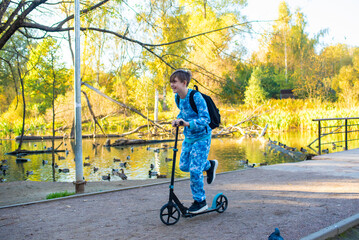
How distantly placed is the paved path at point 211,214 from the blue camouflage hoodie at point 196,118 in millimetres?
1079

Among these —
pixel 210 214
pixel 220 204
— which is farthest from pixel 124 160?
pixel 220 204

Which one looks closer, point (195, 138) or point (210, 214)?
point (195, 138)

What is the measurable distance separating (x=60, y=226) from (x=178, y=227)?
4.84 ft

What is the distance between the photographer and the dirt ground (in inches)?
149

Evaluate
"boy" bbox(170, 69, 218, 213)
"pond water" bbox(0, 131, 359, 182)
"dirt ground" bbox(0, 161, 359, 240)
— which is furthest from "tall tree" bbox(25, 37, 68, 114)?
"boy" bbox(170, 69, 218, 213)

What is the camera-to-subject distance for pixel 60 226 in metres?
4.16

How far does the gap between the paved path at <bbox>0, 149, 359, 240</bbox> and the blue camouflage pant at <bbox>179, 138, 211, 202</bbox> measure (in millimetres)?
405

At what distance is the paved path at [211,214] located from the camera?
379cm

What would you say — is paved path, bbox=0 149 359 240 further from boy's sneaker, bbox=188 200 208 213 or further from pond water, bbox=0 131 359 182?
pond water, bbox=0 131 359 182

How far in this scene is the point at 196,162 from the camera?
Answer: 4199mm

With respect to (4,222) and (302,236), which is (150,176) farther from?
(302,236)

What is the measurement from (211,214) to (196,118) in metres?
1.34

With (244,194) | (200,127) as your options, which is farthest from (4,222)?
(244,194)

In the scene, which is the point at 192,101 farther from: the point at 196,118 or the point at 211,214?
the point at 211,214
